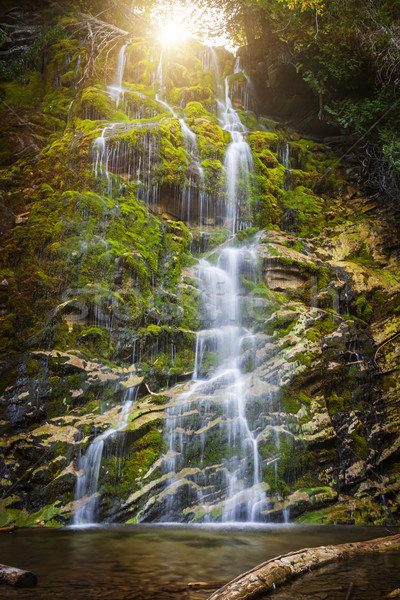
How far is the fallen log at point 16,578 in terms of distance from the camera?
3.41 meters

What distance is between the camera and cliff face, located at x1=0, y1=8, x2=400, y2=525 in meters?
7.14

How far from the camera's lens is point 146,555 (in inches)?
181

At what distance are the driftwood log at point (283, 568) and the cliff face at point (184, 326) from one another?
2949mm

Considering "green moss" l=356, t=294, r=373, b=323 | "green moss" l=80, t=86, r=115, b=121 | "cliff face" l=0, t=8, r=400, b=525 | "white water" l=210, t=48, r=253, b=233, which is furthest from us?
"green moss" l=80, t=86, r=115, b=121

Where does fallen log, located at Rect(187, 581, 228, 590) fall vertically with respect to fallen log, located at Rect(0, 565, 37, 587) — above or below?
below

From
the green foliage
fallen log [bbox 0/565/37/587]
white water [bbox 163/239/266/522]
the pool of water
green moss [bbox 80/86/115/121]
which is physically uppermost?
the green foliage

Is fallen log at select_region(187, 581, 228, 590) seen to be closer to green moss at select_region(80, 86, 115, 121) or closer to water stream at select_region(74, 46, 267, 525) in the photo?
water stream at select_region(74, 46, 267, 525)

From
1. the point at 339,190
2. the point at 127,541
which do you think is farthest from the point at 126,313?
the point at 339,190

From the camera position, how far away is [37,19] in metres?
18.6

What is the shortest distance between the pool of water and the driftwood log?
6.3 inches

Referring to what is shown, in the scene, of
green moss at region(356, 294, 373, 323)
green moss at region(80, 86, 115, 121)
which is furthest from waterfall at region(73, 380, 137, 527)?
green moss at region(80, 86, 115, 121)

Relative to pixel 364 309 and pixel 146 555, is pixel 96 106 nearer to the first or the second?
pixel 364 309

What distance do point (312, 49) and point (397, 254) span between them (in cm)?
821

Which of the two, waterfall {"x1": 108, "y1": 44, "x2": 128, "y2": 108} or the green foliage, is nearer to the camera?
waterfall {"x1": 108, "y1": 44, "x2": 128, "y2": 108}
